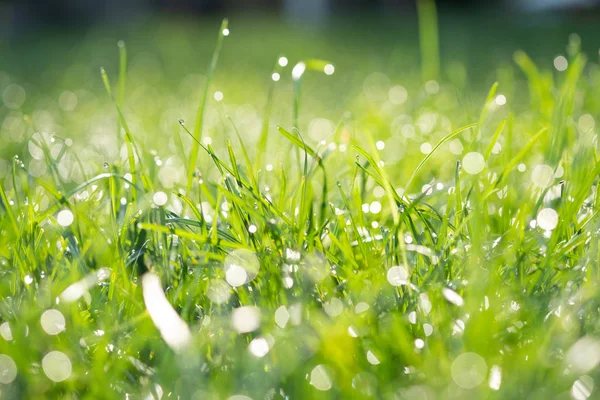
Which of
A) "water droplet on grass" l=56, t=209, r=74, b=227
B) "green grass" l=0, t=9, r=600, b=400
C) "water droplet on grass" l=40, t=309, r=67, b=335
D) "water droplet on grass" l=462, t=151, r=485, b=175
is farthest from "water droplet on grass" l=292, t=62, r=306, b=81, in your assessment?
"water droplet on grass" l=40, t=309, r=67, b=335

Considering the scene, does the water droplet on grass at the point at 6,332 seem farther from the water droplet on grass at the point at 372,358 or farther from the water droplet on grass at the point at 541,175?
the water droplet on grass at the point at 541,175

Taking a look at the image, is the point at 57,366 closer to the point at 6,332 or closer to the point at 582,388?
the point at 6,332

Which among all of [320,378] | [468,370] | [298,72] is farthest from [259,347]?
[298,72]

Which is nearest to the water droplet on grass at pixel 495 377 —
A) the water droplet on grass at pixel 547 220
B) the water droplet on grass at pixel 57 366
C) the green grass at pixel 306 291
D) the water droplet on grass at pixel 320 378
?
the green grass at pixel 306 291

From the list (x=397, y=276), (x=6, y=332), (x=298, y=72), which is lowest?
(x=6, y=332)

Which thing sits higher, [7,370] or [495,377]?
[495,377]

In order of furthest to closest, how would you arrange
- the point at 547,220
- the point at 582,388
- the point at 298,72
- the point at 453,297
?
the point at 298,72, the point at 547,220, the point at 453,297, the point at 582,388

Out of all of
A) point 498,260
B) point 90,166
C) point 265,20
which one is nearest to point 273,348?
point 498,260

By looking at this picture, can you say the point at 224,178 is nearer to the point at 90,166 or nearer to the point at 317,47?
the point at 90,166

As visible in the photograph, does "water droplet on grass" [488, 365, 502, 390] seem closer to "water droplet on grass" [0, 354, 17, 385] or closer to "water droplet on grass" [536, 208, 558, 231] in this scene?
"water droplet on grass" [536, 208, 558, 231]

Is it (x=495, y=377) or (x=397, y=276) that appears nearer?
(x=495, y=377)

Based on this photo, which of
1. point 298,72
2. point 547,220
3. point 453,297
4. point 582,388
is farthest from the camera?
point 298,72
